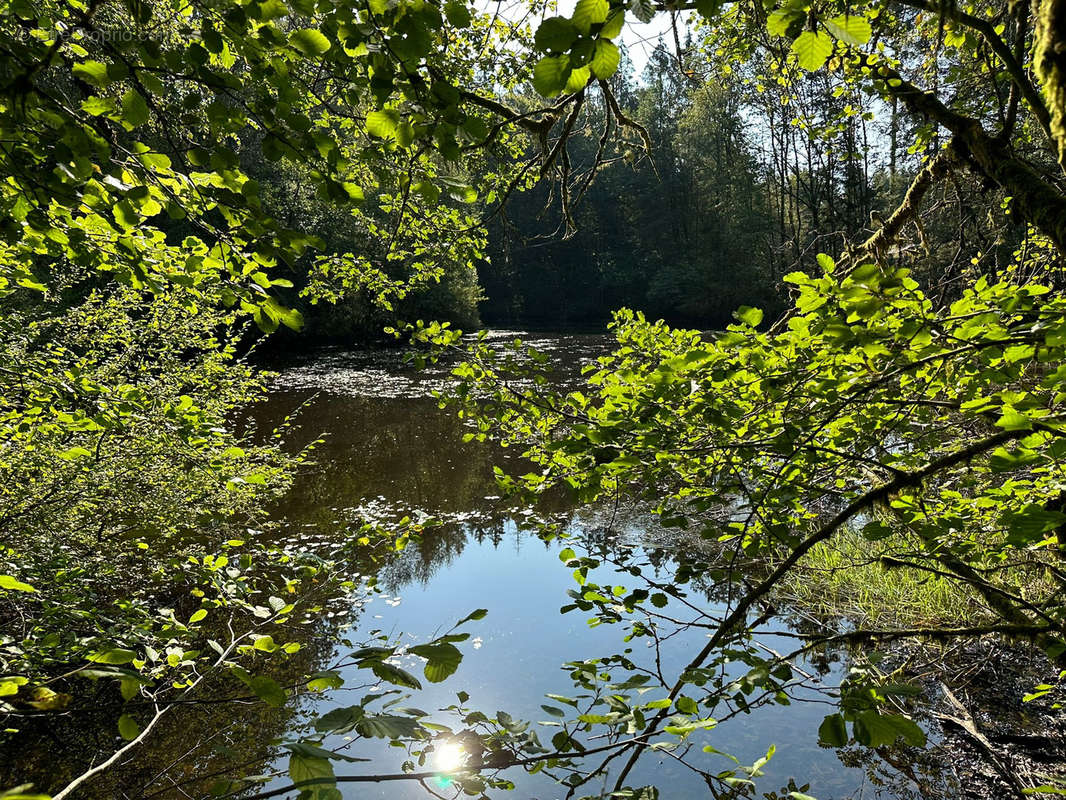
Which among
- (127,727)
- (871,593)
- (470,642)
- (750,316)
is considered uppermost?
(750,316)

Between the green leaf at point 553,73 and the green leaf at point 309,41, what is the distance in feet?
2.64

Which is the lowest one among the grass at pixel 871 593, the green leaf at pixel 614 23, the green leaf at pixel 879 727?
the grass at pixel 871 593

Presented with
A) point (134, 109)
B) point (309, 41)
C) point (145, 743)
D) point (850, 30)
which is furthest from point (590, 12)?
point (145, 743)

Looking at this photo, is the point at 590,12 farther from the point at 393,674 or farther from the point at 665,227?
the point at 665,227

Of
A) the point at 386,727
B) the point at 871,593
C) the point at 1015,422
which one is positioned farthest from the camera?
the point at 871,593

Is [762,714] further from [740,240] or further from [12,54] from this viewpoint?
[740,240]

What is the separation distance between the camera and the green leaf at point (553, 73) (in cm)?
96

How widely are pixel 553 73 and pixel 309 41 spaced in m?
0.87

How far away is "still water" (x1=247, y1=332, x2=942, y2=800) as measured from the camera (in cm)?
420

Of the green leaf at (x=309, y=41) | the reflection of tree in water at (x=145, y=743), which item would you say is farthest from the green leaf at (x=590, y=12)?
the reflection of tree in water at (x=145, y=743)

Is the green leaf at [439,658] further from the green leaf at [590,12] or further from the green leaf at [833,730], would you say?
the green leaf at [590,12]

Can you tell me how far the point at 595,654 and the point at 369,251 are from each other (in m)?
22.3

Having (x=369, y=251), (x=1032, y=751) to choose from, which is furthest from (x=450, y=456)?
(x=369, y=251)

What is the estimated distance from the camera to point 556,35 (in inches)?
35.6
